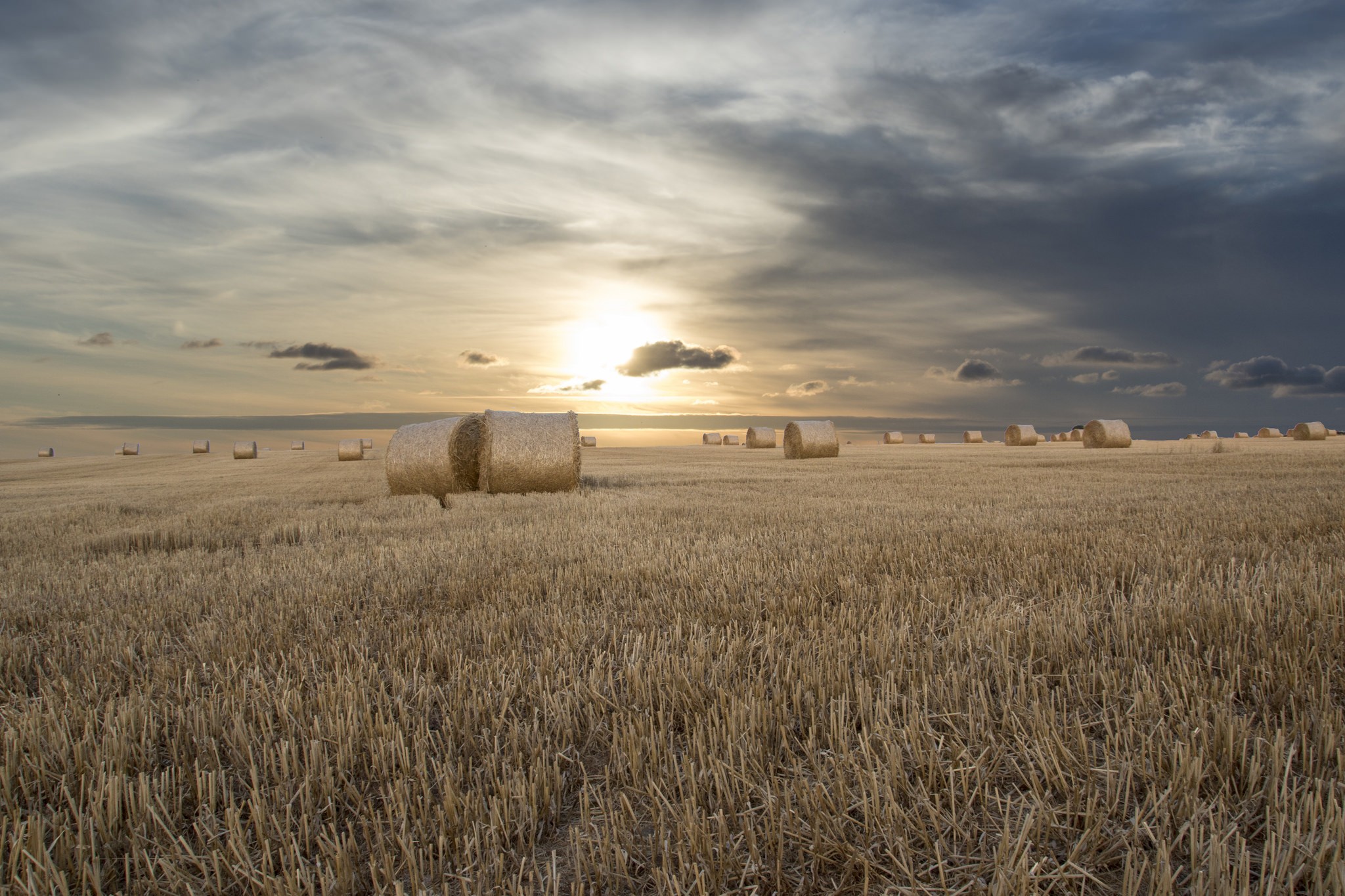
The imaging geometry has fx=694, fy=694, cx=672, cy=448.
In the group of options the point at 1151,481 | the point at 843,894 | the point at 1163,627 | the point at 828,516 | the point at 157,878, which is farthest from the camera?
the point at 1151,481

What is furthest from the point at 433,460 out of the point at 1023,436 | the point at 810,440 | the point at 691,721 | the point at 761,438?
the point at 1023,436

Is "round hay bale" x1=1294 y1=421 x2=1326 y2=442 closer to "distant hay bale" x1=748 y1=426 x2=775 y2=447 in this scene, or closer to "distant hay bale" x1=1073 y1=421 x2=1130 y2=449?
"distant hay bale" x1=1073 y1=421 x2=1130 y2=449

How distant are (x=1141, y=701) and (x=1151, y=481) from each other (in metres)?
13.6

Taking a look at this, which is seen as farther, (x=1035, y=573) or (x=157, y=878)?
(x=1035, y=573)

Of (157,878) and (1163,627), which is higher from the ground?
(1163,627)

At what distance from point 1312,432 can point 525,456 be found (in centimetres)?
4338

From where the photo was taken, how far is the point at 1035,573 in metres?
5.01

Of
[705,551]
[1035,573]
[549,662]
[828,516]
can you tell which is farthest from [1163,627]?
[828,516]

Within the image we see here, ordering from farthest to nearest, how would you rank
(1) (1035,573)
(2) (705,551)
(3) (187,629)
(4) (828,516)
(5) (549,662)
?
1. (4) (828,516)
2. (2) (705,551)
3. (1) (1035,573)
4. (3) (187,629)
5. (5) (549,662)

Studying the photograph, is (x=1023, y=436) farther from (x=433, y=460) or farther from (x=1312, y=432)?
(x=433, y=460)

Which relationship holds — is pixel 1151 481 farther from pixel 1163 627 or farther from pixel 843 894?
pixel 843 894

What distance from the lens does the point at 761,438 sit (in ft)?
129

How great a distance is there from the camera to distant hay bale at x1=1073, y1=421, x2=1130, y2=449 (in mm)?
32688

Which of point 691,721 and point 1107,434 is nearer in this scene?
point 691,721
